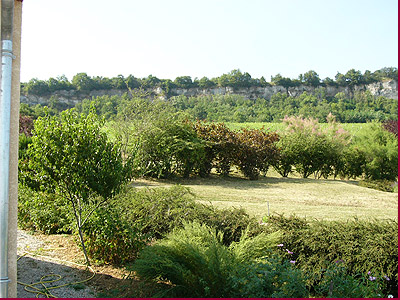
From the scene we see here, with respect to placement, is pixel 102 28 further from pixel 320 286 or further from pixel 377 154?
pixel 377 154

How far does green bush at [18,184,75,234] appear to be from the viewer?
5738 millimetres

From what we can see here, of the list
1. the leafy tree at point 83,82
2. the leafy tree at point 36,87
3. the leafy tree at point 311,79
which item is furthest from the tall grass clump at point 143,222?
the leafy tree at point 311,79

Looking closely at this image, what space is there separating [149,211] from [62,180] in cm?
131

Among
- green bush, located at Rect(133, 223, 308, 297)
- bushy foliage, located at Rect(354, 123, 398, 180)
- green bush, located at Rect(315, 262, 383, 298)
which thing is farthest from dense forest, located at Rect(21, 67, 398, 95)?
green bush, located at Rect(315, 262, 383, 298)

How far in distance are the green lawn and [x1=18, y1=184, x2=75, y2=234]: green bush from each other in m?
3.50

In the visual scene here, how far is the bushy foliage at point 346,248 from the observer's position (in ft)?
13.0

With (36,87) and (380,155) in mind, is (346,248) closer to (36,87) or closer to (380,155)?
(380,155)

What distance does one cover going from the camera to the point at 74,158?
4418mm

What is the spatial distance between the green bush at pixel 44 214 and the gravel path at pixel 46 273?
1.71 feet

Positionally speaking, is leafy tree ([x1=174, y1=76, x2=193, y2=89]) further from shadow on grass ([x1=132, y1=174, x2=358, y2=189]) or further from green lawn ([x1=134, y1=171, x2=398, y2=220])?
green lawn ([x1=134, y1=171, x2=398, y2=220])

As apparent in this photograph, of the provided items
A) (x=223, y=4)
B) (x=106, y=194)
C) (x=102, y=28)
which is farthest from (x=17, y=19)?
(x=102, y=28)

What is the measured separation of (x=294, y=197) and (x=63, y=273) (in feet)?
24.7

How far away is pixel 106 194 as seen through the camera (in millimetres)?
4688

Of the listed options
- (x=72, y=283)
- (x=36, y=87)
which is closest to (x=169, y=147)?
(x=72, y=283)
